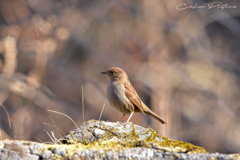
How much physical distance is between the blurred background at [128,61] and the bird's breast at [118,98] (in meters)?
3.33

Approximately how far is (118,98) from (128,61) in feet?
14.9

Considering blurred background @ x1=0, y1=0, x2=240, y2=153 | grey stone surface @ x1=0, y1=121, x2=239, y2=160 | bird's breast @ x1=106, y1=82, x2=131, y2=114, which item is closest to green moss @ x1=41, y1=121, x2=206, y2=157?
grey stone surface @ x1=0, y1=121, x2=239, y2=160

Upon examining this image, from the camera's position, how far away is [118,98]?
4.36m

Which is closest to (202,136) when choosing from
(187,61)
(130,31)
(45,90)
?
(187,61)

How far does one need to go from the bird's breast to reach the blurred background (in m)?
3.33

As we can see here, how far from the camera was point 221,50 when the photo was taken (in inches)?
375

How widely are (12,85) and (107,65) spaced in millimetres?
2973

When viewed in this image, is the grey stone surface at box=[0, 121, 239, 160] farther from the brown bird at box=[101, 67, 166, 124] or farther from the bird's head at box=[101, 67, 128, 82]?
Answer: the bird's head at box=[101, 67, 128, 82]

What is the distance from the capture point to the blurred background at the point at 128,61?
7.91 metres

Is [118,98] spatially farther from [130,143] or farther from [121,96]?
[130,143]

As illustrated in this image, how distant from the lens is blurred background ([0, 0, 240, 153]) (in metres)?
7.91

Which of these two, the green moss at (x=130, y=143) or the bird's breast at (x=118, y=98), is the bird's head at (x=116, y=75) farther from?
the green moss at (x=130, y=143)

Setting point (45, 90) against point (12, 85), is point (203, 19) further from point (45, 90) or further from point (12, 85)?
point (12, 85)

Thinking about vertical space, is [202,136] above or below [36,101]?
above
